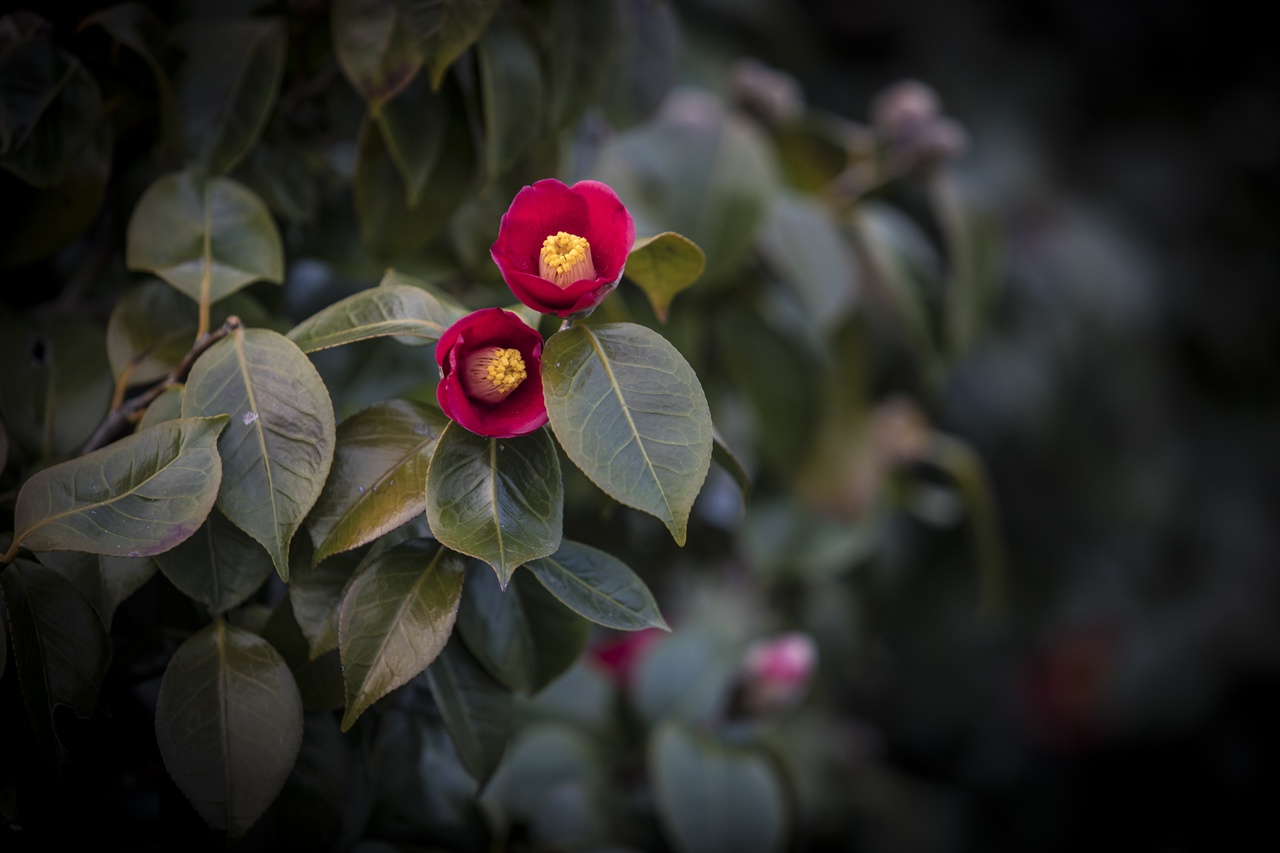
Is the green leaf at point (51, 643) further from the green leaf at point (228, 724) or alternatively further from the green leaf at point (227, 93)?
the green leaf at point (227, 93)

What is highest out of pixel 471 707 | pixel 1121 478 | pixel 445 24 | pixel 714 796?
pixel 445 24

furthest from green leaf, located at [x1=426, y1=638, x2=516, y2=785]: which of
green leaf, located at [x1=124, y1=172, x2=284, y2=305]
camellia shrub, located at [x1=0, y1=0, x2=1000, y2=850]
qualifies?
green leaf, located at [x1=124, y1=172, x2=284, y2=305]

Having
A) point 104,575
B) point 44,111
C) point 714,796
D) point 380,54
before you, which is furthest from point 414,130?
point 714,796

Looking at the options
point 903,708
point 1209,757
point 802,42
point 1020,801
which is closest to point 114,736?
point 802,42

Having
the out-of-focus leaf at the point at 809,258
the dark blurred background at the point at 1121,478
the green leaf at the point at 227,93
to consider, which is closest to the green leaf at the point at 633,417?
the green leaf at the point at 227,93

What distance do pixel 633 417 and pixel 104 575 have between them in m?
0.24

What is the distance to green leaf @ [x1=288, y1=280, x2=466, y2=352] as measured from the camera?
0.37 m

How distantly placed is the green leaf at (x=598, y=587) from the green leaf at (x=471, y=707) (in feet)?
0.28

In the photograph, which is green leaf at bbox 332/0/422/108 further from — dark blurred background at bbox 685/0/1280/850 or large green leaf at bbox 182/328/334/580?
dark blurred background at bbox 685/0/1280/850

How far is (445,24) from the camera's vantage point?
0.48 meters

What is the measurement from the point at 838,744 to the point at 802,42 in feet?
3.82

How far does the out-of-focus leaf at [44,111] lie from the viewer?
1.49ft

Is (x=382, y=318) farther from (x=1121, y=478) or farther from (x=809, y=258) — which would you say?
(x=1121, y=478)

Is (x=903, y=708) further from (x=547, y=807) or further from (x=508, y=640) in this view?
(x=508, y=640)
